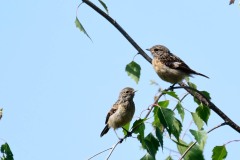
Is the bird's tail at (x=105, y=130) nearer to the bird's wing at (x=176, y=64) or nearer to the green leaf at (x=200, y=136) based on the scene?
the bird's wing at (x=176, y=64)

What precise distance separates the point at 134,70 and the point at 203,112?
119 centimetres

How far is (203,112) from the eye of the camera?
5246mm

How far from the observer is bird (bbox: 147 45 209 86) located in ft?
25.6

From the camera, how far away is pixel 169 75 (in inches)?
312

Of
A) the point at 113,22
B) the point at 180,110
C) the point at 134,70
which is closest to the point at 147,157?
the point at 180,110

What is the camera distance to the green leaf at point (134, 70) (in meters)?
6.04

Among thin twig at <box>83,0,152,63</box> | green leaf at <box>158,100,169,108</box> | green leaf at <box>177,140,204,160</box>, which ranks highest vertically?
thin twig at <box>83,0,152,63</box>

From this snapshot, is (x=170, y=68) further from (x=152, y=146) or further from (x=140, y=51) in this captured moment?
(x=152, y=146)

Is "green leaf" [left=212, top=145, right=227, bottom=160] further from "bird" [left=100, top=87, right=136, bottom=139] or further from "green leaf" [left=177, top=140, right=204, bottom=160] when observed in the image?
"bird" [left=100, top=87, right=136, bottom=139]

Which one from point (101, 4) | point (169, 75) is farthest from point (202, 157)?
point (169, 75)

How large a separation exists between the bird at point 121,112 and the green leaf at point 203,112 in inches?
132

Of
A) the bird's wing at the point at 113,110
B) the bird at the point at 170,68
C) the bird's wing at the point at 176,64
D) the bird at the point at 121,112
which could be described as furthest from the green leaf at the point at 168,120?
the bird's wing at the point at 113,110

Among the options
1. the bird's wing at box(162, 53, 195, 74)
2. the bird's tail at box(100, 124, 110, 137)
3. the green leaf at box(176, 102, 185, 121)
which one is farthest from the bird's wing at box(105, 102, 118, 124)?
the green leaf at box(176, 102, 185, 121)

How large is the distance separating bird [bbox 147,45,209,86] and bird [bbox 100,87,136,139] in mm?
895
